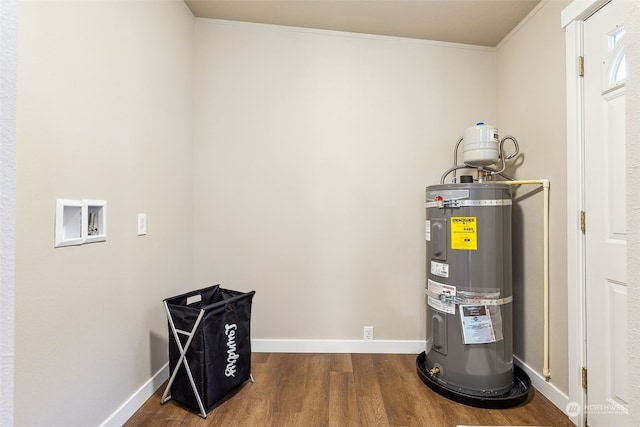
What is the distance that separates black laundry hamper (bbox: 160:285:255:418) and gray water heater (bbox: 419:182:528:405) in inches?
52.6

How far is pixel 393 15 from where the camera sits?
2121mm

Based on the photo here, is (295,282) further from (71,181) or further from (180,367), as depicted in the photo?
(71,181)

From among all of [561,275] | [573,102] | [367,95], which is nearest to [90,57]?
[367,95]

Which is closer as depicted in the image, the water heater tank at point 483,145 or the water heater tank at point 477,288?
the water heater tank at point 477,288

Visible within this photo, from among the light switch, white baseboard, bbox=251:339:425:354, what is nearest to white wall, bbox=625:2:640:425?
white baseboard, bbox=251:339:425:354

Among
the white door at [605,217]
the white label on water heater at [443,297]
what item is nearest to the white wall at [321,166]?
the white label on water heater at [443,297]

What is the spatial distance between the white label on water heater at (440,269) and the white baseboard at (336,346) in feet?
2.73

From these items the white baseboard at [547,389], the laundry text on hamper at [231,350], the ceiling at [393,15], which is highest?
the ceiling at [393,15]

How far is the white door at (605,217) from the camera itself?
55.8 inches

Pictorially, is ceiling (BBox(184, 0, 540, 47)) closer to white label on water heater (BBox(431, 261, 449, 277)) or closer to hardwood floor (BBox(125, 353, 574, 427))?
white label on water heater (BBox(431, 261, 449, 277))

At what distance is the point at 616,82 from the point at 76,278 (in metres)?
2.80

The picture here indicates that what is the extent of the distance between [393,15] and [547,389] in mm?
2826

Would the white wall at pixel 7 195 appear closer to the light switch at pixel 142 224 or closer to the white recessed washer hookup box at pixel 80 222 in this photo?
the white recessed washer hookup box at pixel 80 222

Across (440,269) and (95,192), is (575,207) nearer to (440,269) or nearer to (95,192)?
(440,269)
